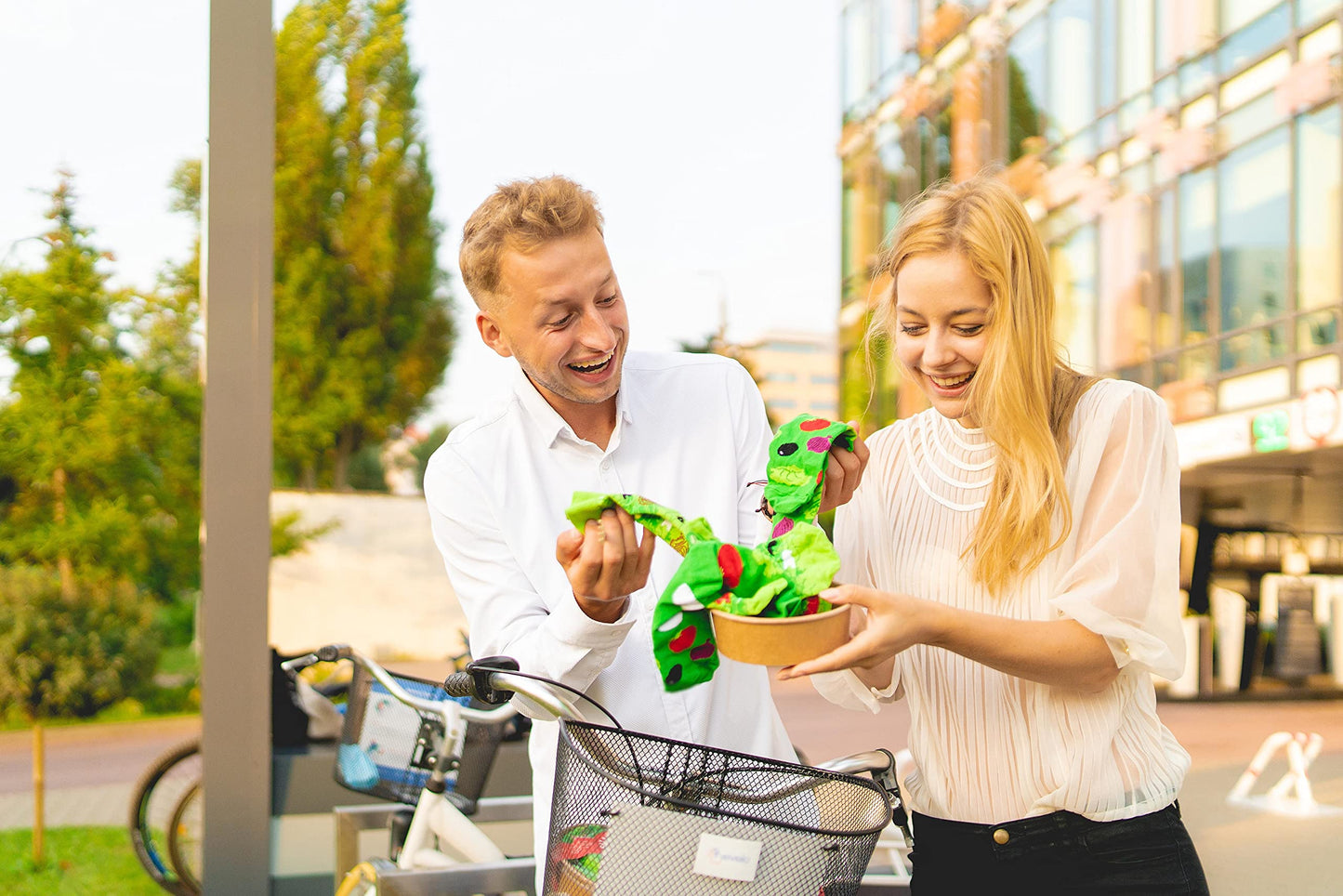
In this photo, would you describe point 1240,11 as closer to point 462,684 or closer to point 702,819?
point 462,684

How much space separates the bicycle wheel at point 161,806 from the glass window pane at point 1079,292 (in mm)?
4237

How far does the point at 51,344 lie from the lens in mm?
5855

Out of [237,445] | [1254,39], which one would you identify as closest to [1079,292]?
[1254,39]

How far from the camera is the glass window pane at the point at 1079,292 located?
5059 mm

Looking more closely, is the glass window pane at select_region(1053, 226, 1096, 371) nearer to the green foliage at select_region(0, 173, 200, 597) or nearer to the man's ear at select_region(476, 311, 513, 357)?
the man's ear at select_region(476, 311, 513, 357)

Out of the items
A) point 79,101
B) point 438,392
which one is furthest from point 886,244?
point 79,101

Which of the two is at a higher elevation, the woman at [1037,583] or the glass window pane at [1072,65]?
the glass window pane at [1072,65]

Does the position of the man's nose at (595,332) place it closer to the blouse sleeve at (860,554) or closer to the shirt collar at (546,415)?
the shirt collar at (546,415)

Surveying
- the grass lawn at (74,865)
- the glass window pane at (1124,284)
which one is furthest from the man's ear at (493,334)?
the grass lawn at (74,865)

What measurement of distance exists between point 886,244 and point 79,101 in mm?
5438

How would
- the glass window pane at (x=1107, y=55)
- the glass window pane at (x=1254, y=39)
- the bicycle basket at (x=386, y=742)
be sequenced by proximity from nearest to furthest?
the bicycle basket at (x=386, y=742), the glass window pane at (x=1254, y=39), the glass window pane at (x=1107, y=55)

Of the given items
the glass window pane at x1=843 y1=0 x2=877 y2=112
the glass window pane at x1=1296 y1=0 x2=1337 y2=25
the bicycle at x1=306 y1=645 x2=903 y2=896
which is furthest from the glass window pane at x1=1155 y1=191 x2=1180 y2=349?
the bicycle at x1=306 y1=645 x2=903 y2=896

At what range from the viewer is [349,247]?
5395mm

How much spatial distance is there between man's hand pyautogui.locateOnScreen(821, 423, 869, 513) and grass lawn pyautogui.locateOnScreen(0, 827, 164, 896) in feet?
15.6
